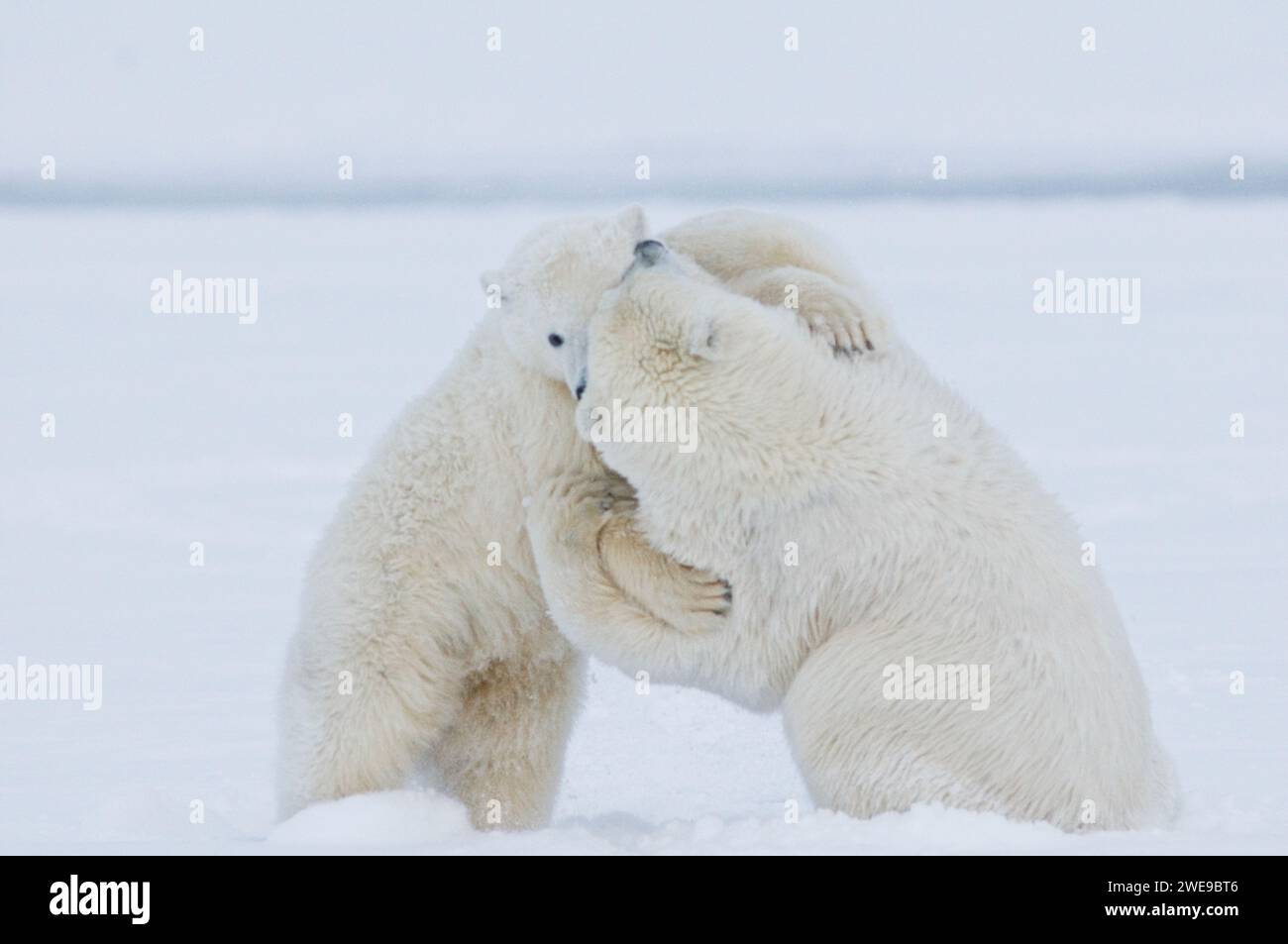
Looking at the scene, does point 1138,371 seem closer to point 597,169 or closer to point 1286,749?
point 1286,749

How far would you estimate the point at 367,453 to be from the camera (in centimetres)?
627

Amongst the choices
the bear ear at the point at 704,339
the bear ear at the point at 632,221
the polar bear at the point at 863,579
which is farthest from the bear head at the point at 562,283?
the bear ear at the point at 704,339

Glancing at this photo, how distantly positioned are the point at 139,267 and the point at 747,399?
1067cm

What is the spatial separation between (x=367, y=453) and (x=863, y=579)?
3.65 meters

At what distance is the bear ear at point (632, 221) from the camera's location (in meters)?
3.24

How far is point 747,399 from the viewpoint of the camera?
292 cm

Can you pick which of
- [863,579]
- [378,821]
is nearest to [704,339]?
[863,579]

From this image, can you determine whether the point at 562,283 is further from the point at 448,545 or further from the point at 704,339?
the point at 448,545

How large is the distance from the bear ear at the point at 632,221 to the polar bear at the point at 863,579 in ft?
0.80

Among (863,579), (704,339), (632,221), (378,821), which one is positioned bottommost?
(378,821)

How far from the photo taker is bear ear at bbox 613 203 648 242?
3238mm

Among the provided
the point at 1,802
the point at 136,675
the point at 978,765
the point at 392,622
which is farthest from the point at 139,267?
the point at 978,765

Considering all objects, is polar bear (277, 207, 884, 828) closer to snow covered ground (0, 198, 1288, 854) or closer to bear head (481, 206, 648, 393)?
bear head (481, 206, 648, 393)

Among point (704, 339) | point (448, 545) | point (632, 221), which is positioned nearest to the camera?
point (704, 339)
